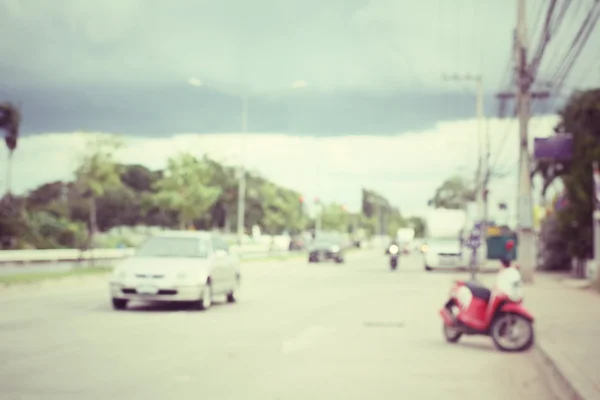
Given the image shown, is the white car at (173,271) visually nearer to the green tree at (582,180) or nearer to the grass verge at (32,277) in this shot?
the grass verge at (32,277)

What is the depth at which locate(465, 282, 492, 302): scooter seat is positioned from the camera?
1245cm

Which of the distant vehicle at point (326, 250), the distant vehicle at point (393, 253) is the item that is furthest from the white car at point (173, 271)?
the distant vehicle at point (326, 250)

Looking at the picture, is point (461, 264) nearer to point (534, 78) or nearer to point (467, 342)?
point (534, 78)

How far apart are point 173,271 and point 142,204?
228 feet

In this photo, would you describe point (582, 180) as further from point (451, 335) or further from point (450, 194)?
point (450, 194)

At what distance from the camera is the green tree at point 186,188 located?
58.6 metres

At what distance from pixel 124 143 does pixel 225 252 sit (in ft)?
71.5

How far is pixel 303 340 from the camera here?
1298cm

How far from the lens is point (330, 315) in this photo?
58.0 feet

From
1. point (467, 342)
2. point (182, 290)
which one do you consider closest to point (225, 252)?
point (182, 290)

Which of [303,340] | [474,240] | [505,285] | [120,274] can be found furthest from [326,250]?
[505,285]

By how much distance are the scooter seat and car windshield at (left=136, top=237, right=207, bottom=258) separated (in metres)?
7.40

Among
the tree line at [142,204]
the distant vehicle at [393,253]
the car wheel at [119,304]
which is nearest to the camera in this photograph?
the car wheel at [119,304]

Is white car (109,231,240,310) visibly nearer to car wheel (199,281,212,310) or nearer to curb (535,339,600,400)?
car wheel (199,281,212,310)
